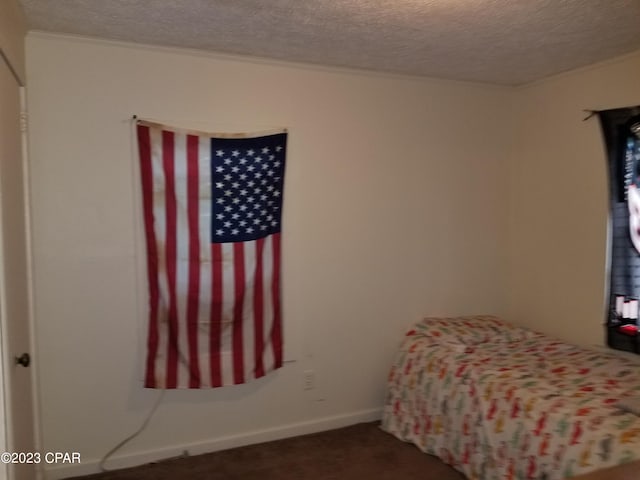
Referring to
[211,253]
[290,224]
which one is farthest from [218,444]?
[290,224]

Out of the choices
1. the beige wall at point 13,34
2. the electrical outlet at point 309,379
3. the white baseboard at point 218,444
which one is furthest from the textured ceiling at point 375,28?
the white baseboard at point 218,444

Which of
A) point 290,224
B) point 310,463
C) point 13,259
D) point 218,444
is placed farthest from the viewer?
point 290,224

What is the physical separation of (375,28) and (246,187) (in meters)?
1.14

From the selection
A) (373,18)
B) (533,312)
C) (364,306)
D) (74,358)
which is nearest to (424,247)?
(364,306)

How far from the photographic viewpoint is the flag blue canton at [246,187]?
9.77 feet

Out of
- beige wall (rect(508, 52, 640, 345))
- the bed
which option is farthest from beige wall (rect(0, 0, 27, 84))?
beige wall (rect(508, 52, 640, 345))

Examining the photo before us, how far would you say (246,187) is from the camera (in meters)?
3.04

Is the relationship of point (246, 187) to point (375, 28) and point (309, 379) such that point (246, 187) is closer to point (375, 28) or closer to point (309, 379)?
point (375, 28)

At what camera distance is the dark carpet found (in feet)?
9.24

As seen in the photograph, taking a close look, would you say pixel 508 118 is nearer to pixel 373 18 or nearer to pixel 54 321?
pixel 373 18

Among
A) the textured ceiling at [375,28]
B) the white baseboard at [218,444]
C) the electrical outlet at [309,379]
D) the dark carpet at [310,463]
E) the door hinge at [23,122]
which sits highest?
the textured ceiling at [375,28]

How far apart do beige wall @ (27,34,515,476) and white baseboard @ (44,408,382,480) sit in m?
0.01

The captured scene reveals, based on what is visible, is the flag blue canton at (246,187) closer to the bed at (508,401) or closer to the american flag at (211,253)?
the american flag at (211,253)

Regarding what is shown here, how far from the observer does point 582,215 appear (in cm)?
342
